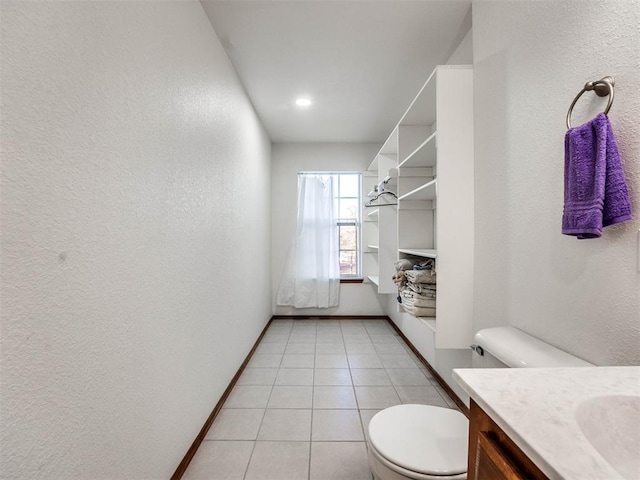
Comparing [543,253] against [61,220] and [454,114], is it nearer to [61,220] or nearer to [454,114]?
[454,114]

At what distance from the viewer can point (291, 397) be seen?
228 centimetres

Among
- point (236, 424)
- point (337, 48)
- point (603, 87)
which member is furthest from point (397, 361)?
point (337, 48)

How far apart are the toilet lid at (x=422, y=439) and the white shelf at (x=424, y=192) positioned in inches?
46.0

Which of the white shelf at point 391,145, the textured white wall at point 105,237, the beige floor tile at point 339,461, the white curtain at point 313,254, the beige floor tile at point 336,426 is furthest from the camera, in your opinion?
→ the white curtain at point 313,254

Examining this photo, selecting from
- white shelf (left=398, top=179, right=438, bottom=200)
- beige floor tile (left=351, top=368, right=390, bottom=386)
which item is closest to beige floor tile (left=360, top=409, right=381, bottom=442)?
beige floor tile (left=351, top=368, right=390, bottom=386)

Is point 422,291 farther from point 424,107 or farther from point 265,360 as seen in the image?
point 265,360

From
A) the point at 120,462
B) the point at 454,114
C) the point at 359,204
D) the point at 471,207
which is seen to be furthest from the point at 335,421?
the point at 359,204

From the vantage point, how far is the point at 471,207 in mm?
1707

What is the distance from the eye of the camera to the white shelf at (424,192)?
1.86m

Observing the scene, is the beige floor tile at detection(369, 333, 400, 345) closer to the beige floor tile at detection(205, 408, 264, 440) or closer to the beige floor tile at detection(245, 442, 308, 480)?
the beige floor tile at detection(205, 408, 264, 440)

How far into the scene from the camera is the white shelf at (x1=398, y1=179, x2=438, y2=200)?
1.86 metres

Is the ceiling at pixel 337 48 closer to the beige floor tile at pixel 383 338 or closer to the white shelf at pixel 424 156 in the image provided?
the white shelf at pixel 424 156

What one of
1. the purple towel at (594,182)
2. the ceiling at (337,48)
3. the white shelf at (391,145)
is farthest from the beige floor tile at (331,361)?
the ceiling at (337,48)

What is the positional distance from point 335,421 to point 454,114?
2.00 m
